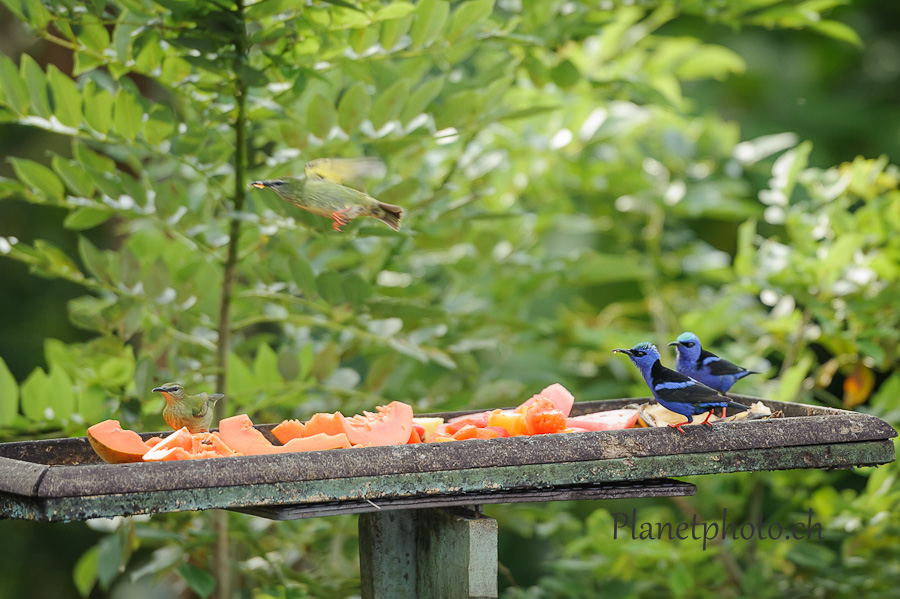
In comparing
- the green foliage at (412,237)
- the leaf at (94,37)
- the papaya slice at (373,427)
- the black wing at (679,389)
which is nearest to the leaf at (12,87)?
the green foliage at (412,237)

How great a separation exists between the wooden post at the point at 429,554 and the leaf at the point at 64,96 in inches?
31.9

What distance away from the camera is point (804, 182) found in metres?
2.16

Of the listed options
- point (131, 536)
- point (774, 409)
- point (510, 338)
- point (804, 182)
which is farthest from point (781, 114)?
point (131, 536)

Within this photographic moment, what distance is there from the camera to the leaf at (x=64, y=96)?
1497mm

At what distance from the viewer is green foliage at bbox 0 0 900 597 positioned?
154 cm

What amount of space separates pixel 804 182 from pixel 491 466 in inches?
57.6

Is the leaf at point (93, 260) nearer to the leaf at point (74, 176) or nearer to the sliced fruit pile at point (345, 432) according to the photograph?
the leaf at point (74, 176)

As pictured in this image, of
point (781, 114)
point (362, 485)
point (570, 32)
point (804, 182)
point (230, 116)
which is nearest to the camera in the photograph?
point (362, 485)

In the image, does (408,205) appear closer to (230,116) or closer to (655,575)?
(230,116)

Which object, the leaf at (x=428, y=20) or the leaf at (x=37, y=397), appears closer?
the leaf at (x=428, y=20)

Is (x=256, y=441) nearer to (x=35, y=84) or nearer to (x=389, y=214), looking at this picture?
(x=389, y=214)

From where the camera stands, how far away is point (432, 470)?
0.99 metres

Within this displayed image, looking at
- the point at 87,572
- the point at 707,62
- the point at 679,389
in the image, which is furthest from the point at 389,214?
the point at 707,62

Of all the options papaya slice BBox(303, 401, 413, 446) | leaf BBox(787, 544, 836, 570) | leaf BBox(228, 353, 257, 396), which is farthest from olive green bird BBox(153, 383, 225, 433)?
leaf BBox(787, 544, 836, 570)
